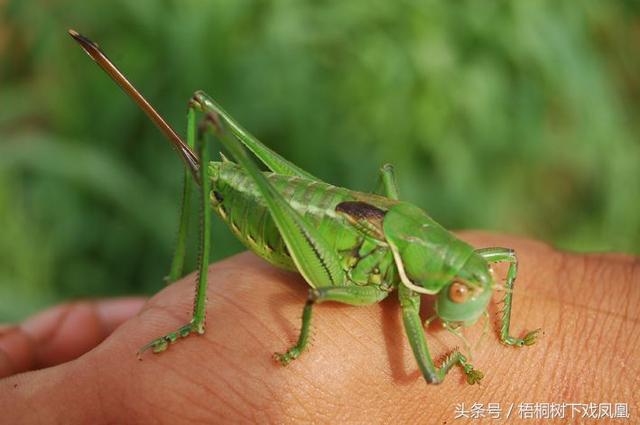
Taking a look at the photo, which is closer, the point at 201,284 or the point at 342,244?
the point at 201,284

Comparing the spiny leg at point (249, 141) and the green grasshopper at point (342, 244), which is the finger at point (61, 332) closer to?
the green grasshopper at point (342, 244)

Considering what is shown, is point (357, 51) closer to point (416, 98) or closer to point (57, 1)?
point (416, 98)

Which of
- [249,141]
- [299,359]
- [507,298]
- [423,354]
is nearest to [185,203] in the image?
[249,141]

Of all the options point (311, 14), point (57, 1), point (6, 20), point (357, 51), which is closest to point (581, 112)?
point (357, 51)

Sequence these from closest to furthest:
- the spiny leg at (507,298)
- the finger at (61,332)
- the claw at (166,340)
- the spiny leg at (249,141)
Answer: the claw at (166,340) < the spiny leg at (507,298) < the finger at (61,332) < the spiny leg at (249,141)

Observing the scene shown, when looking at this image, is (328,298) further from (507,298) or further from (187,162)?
(187,162)

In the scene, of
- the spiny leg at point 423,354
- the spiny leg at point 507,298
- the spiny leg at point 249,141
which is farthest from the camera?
the spiny leg at point 249,141

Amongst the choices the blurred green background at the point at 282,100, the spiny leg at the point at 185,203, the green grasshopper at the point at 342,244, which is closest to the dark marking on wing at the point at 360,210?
the green grasshopper at the point at 342,244
